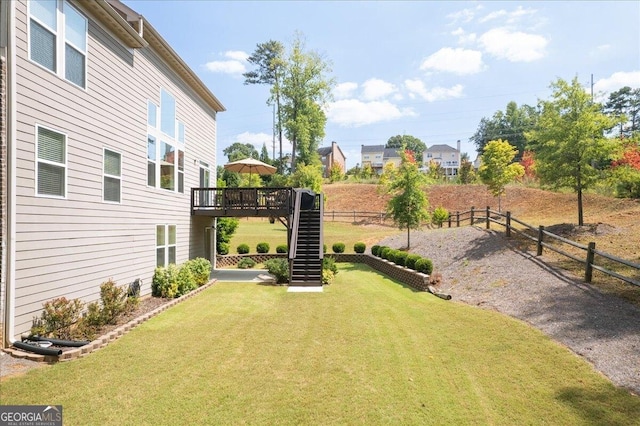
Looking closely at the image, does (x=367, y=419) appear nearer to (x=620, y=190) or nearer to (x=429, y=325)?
(x=429, y=325)

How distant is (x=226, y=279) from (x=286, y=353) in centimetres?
830

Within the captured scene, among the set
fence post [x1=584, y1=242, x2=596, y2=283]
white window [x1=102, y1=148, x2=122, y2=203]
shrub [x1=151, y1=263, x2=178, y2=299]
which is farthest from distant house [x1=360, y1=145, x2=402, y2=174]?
white window [x1=102, y1=148, x2=122, y2=203]

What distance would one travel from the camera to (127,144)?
941 cm

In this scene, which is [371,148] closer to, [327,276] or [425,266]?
[327,276]

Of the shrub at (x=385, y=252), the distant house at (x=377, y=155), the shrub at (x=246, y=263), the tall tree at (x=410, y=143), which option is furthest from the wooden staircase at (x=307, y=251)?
the tall tree at (x=410, y=143)

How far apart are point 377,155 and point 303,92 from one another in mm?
41240

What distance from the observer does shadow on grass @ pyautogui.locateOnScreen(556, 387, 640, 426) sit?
4.07 metres

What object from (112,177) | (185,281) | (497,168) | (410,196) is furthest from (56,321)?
(497,168)

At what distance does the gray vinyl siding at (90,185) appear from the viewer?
6.00 m

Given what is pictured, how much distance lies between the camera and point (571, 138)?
1347cm

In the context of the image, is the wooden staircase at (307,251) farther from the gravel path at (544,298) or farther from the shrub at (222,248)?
the shrub at (222,248)

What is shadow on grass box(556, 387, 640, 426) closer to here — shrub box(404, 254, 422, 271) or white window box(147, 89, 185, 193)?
shrub box(404, 254, 422, 271)

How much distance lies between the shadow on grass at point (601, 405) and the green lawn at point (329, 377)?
13mm

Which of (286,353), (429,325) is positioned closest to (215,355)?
(286,353)
